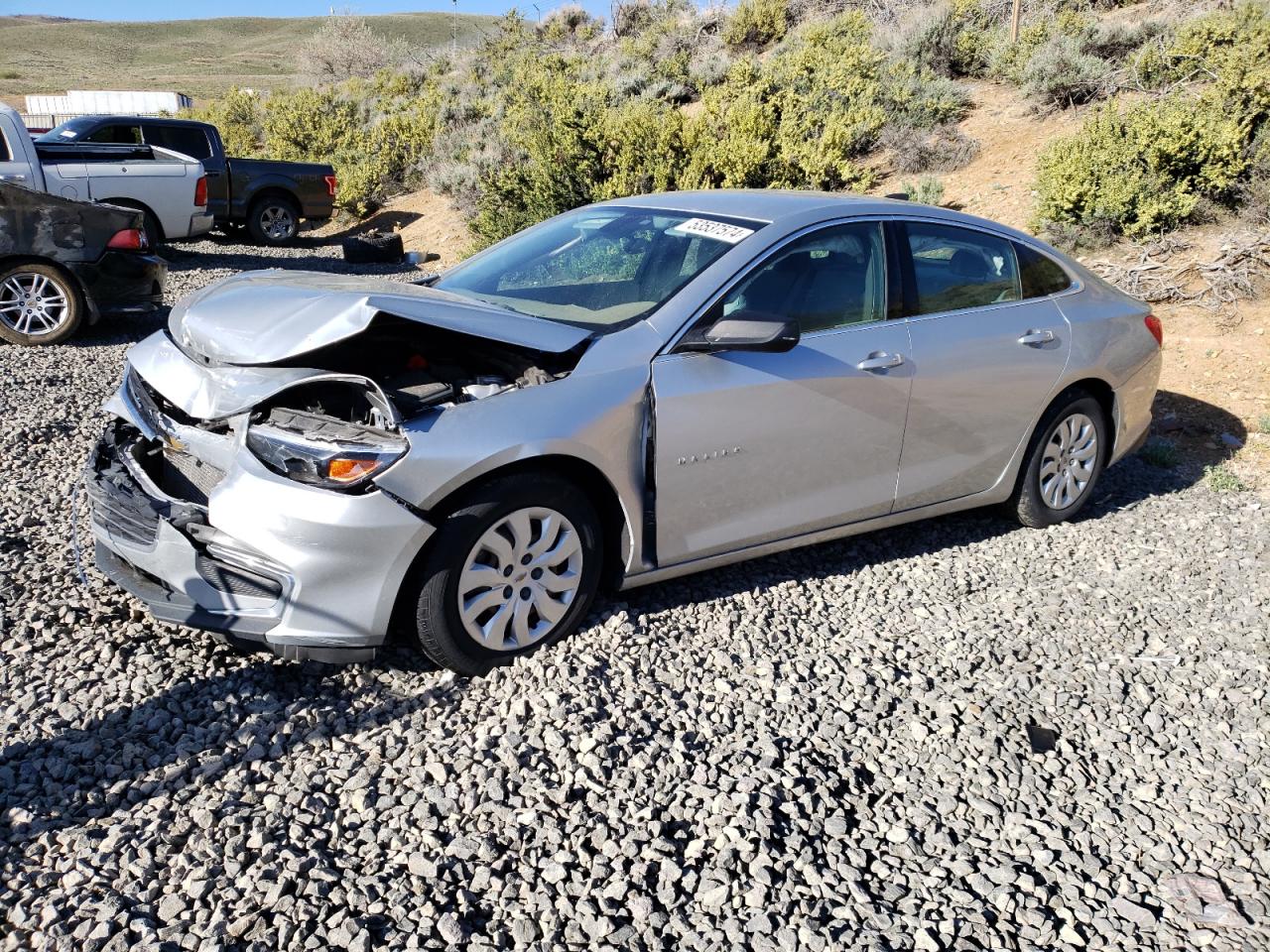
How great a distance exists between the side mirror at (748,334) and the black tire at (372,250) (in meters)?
11.5

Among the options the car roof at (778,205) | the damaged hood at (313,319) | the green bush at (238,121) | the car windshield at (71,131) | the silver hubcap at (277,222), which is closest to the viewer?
the damaged hood at (313,319)

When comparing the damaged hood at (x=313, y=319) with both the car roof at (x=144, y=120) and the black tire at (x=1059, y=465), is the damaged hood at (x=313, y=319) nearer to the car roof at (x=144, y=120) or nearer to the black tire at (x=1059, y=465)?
the black tire at (x=1059, y=465)

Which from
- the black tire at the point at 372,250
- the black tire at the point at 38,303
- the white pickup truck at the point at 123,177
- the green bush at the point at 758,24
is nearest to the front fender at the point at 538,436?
the black tire at the point at 38,303

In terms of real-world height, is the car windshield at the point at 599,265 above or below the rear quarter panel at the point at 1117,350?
above

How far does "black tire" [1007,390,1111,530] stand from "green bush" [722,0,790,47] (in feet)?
57.6

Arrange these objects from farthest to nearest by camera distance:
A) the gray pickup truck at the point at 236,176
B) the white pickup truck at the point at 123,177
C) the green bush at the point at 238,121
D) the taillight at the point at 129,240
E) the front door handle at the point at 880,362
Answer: the green bush at the point at 238,121
the gray pickup truck at the point at 236,176
the white pickup truck at the point at 123,177
the taillight at the point at 129,240
the front door handle at the point at 880,362

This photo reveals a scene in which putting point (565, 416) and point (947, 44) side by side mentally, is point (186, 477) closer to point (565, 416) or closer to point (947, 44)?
point (565, 416)

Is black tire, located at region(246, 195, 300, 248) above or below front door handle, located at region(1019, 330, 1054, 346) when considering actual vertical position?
below

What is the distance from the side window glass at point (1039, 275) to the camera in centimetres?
535

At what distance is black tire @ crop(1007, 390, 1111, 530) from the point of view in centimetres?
545

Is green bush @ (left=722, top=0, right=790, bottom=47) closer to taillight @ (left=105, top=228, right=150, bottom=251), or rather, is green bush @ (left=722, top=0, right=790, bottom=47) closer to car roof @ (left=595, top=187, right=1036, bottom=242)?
taillight @ (left=105, top=228, right=150, bottom=251)

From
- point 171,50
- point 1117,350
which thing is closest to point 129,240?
point 1117,350

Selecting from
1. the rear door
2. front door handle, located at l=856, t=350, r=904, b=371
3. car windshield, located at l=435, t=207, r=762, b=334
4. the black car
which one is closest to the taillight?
the black car

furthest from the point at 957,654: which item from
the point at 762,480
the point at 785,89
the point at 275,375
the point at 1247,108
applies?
the point at 785,89
